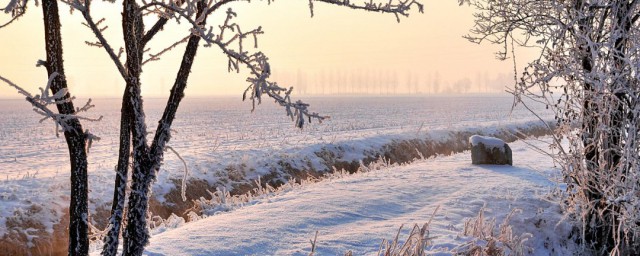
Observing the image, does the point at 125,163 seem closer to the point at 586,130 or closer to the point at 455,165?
the point at 586,130

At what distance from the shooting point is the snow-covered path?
6.52 m

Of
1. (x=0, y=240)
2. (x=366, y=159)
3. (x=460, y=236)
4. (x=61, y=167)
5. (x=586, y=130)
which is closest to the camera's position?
(x=460, y=236)


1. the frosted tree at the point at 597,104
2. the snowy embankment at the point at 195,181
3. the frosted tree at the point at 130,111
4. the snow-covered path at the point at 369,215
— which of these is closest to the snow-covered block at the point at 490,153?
the snow-covered path at the point at 369,215

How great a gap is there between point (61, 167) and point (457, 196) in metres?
11.9

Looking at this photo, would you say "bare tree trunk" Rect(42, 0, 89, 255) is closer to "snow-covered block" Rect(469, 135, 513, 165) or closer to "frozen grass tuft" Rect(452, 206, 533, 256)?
"frozen grass tuft" Rect(452, 206, 533, 256)

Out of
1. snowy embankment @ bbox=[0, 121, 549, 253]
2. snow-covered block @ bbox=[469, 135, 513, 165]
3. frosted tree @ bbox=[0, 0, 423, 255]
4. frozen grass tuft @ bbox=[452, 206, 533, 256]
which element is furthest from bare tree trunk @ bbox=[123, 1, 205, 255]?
snow-covered block @ bbox=[469, 135, 513, 165]

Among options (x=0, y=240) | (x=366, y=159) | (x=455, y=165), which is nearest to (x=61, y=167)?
(x=0, y=240)

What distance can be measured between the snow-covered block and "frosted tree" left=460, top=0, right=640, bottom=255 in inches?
192

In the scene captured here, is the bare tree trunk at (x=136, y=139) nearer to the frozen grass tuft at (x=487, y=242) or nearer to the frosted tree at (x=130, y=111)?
the frosted tree at (x=130, y=111)

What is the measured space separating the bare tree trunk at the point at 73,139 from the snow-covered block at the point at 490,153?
10.0 metres

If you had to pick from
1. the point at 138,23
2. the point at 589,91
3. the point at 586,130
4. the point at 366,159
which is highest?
the point at 138,23

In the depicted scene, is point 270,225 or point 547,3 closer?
point 270,225

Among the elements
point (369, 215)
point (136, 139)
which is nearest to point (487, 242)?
point (369, 215)

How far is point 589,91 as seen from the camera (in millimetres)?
7070
